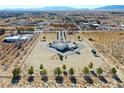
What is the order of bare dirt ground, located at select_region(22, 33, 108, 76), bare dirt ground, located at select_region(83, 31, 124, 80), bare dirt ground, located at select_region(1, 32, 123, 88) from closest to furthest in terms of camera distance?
bare dirt ground, located at select_region(1, 32, 123, 88), bare dirt ground, located at select_region(22, 33, 108, 76), bare dirt ground, located at select_region(83, 31, 124, 80)

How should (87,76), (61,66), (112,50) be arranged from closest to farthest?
(87,76)
(61,66)
(112,50)

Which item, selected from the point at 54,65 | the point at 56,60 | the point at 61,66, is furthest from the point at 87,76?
the point at 56,60

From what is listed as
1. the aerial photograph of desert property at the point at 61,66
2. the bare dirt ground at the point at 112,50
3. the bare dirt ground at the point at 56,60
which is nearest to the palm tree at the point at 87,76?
the aerial photograph of desert property at the point at 61,66

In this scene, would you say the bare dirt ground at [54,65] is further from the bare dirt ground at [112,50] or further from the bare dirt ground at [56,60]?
the bare dirt ground at [112,50]

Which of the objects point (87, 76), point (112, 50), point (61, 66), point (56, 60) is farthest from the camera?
point (112, 50)

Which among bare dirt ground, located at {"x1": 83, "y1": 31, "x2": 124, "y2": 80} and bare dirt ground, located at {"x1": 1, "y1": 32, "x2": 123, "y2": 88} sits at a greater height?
bare dirt ground, located at {"x1": 1, "y1": 32, "x2": 123, "y2": 88}

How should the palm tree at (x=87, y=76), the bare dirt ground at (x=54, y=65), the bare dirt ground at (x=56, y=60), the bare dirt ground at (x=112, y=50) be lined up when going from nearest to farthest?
the bare dirt ground at (x=54, y=65) < the palm tree at (x=87, y=76) < the bare dirt ground at (x=56, y=60) < the bare dirt ground at (x=112, y=50)

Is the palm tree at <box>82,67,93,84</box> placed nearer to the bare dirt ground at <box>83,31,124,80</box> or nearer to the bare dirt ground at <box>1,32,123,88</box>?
the bare dirt ground at <box>1,32,123,88</box>

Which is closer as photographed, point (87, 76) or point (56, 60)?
point (87, 76)

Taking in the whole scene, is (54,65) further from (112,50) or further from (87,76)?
(112,50)

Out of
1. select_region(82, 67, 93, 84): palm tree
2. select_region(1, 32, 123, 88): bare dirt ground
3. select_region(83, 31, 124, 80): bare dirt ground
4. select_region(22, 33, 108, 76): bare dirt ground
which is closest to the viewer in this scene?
select_region(1, 32, 123, 88): bare dirt ground

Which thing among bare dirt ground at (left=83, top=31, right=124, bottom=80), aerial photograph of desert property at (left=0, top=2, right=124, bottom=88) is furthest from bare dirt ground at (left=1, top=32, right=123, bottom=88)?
bare dirt ground at (left=83, top=31, right=124, bottom=80)
